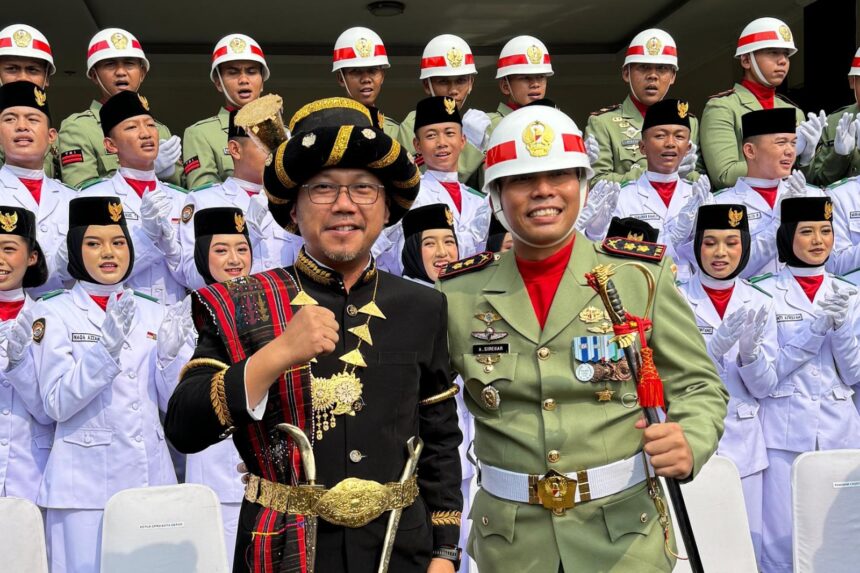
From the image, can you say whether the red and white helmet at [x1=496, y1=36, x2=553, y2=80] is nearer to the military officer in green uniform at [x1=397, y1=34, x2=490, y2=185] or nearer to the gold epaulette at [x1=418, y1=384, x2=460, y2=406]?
the military officer in green uniform at [x1=397, y1=34, x2=490, y2=185]

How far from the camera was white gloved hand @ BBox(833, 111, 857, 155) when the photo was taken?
7422 millimetres

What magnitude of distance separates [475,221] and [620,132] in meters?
1.85

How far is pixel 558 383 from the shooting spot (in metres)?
2.73

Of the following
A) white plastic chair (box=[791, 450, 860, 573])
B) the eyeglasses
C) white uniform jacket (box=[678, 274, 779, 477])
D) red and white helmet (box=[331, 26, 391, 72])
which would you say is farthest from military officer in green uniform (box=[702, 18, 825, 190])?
the eyeglasses

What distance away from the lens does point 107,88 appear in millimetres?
7027

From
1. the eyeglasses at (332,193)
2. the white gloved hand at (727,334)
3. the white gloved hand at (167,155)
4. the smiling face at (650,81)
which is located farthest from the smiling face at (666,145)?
the eyeglasses at (332,193)

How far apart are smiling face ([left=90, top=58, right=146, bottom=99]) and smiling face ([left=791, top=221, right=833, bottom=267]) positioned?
430 centimetres

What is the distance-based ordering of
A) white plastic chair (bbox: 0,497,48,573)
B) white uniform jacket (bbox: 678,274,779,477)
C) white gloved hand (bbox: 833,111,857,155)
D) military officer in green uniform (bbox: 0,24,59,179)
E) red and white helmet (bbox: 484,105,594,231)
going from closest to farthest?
1. red and white helmet (bbox: 484,105,594,231)
2. white plastic chair (bbox: 0,497,48,573)
3. white uniform jacket (bbox: 678,274,779,477)
4. military officer in green uniform (bbox: 0,24,59,179)
5. white gloved hand (bbox: 833,111,857,155)

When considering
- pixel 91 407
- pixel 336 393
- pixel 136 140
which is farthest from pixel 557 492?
pixel 136 140

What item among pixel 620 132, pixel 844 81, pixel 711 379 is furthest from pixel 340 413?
pixel 844 81

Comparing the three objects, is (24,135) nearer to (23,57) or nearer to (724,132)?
(23,57)

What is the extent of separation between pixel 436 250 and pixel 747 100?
10.4ft

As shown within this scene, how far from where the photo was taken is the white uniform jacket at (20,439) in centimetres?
488

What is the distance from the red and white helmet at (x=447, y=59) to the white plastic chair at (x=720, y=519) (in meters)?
4.10
